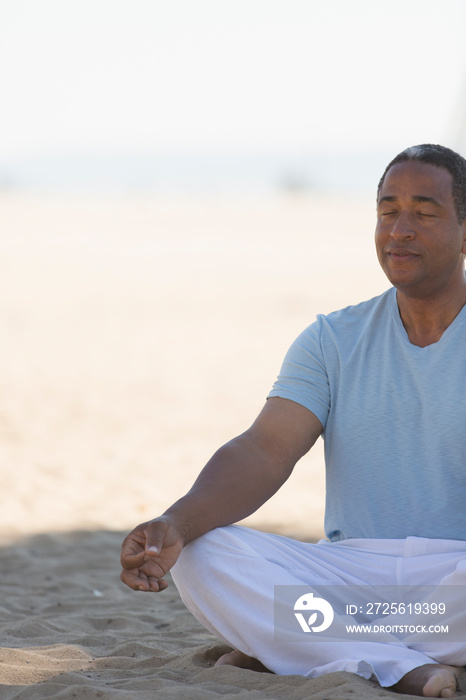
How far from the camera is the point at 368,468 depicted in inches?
119

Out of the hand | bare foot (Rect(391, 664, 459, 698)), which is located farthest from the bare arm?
bare foot (Rect(391, 664, 459, 698))

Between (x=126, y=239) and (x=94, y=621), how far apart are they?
1681 centimetres

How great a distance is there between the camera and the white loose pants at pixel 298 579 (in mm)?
2605

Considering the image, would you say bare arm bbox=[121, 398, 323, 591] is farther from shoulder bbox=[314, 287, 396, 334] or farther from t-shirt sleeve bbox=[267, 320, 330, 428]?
shoulder bbox=[314, 287, 396, 334]

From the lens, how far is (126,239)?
797 inches

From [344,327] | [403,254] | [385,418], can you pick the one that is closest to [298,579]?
[385,418]

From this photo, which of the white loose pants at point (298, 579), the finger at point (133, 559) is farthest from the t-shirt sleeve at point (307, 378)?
the finger at point (133, 559)

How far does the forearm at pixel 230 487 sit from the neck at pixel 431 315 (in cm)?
58

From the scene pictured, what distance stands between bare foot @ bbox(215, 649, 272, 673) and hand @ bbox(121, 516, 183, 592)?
1.14 feet

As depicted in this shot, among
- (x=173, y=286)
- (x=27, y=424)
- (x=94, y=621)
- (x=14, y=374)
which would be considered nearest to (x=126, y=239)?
(x=173, y=286)

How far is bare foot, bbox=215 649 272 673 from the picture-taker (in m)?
2.81

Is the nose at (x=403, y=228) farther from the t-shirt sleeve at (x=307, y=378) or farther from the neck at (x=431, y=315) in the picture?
the t-shirt sleeve at (x=307, y=378)

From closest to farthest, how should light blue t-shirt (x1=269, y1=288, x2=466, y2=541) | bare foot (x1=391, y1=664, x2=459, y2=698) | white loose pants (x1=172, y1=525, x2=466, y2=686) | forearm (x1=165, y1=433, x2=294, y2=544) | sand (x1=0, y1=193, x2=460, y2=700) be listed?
bare foot (x1=391, y1=664, x2=459, y2=698), white loose pants (x1=172, y1=525, x2=466, y2=686), forearm (x1=165, y1=433, x2=294, y2=544), light blue t-shirt (x1=269, y1=288, x2=466, y2=541), sand (x1=0, y1=193, x2=460, y2=700)

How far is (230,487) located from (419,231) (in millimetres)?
987
